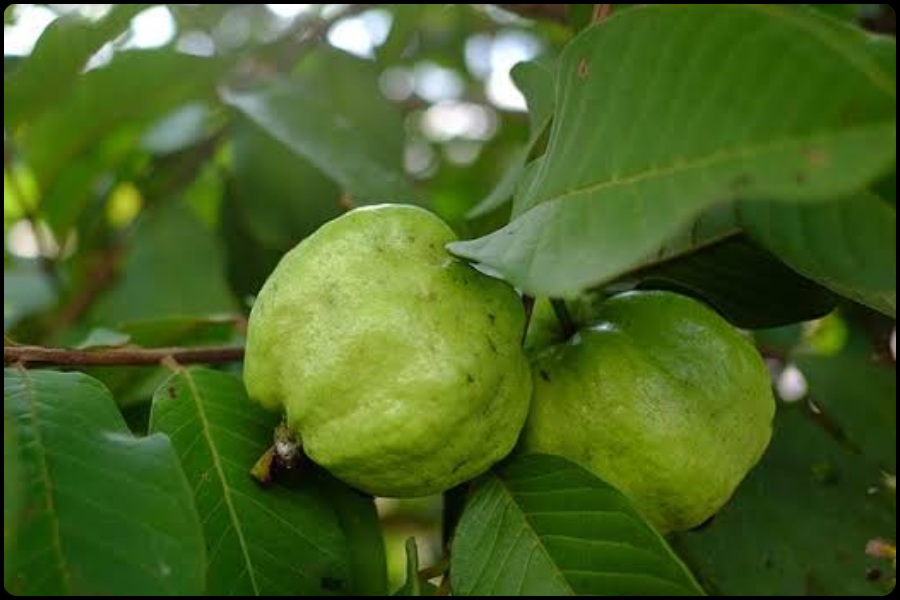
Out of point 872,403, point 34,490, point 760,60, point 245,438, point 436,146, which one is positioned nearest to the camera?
point 760,60

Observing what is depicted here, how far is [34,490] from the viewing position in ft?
3.08

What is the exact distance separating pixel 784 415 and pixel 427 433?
843 millimetres

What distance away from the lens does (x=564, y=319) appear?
1.24 meters

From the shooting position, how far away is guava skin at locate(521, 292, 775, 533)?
1.10m

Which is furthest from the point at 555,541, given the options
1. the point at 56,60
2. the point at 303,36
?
the point at 303,36

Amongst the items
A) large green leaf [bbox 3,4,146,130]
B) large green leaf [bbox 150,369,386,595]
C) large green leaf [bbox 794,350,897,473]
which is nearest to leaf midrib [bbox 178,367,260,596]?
large green leaf [bbox 150,369,386,595]

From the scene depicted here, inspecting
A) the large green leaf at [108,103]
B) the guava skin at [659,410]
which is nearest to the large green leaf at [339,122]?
the large green leaf at [108,103]

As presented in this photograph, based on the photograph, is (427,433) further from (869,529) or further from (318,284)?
(869,529)

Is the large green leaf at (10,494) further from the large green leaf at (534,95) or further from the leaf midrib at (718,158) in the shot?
the large green leaf at (534,95)

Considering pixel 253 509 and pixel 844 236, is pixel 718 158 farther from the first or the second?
pixel 253 509

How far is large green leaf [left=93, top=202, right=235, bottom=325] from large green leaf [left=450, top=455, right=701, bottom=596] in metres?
1.41

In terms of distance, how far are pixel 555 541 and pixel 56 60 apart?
126cm

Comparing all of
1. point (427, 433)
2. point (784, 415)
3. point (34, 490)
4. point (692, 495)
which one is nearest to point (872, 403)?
point (784, 415)

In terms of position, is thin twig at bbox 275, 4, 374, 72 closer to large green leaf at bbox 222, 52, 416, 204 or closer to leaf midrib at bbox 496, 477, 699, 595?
large green leaf at bbox 222, 52, 416, 204
